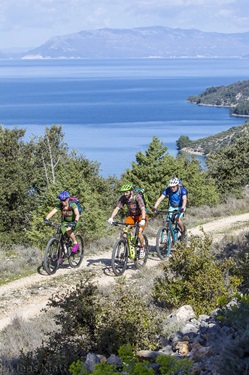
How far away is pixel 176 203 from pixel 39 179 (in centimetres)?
2812

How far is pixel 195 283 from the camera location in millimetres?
7406

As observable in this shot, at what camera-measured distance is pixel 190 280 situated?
7566mm

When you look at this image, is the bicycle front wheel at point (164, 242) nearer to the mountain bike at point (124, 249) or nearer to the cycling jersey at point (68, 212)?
the mountain bike at point (124, 249)

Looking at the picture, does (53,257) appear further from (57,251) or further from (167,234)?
(167,234)

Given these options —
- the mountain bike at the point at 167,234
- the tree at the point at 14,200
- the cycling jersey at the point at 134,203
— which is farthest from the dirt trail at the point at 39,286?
the tree at the point at 14,200

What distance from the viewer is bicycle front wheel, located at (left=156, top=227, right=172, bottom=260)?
39.9 ft

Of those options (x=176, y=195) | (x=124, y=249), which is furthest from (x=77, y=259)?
(x=176, y=195)

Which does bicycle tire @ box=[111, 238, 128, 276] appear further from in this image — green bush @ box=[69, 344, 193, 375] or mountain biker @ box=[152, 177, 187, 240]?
green bush @ box=[69, 344, 193, 375]

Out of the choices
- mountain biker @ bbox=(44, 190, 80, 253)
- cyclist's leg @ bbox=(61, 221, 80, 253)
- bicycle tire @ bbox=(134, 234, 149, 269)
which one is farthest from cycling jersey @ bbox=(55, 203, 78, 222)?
bicycle tire @ bbox=(134, 234, 149, 269)

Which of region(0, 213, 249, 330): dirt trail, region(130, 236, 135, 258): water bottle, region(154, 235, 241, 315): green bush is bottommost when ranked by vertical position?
region(0, 213, 249, 330): dirt trail

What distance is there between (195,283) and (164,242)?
16.6 ft

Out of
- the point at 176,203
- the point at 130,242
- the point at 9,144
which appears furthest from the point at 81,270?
the point at 9,144

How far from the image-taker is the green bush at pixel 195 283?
7171 mm

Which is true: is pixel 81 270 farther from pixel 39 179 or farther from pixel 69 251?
pixel 39 179
